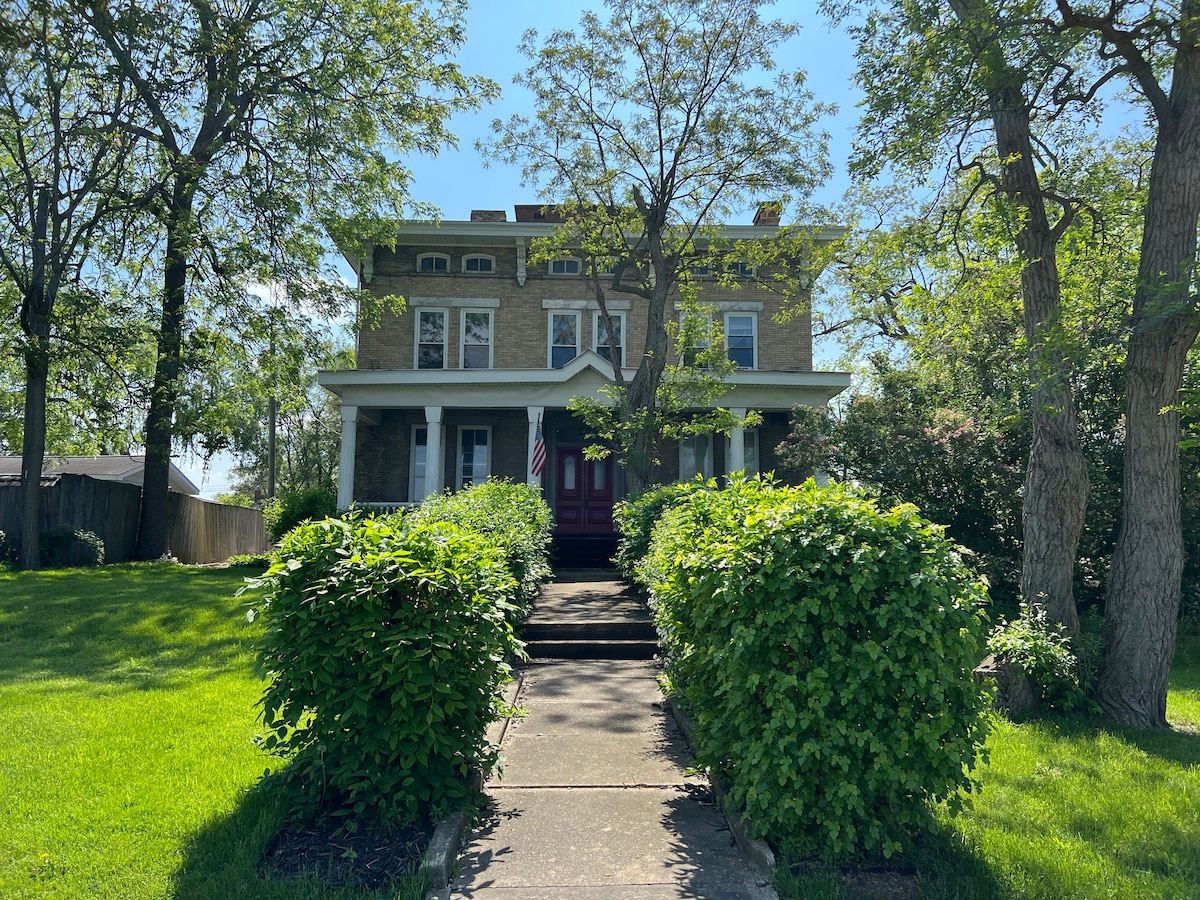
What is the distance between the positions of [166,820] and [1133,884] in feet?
15.2

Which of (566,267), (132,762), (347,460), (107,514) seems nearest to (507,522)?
(132,762)

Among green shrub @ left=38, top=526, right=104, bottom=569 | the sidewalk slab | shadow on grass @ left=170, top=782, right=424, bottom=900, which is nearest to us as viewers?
shadow on grass @ left=170, top=782, right=424, bottom=900

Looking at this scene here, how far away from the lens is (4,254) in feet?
52.2

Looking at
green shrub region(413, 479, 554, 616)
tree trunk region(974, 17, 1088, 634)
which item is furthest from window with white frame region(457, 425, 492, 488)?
tree trunk region(974, 17, 1088, 634)

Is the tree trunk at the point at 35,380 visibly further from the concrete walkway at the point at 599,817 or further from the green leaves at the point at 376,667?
the green leaves at the point at 376,667

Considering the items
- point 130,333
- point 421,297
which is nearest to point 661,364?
point 421,297

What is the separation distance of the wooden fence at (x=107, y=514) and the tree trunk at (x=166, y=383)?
41 centimetres

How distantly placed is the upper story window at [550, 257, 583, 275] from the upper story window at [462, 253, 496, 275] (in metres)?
1.58

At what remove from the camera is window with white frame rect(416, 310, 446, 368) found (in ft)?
68.5

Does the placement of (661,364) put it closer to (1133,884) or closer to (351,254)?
(351,254)

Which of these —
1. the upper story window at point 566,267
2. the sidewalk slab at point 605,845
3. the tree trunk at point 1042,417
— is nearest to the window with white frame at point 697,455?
the upper story window at point 566,267

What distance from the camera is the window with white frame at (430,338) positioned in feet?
68.5

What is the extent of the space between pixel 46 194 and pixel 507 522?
513 inches

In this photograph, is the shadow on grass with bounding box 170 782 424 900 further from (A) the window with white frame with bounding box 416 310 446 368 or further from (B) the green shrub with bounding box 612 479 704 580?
(A) the window with white frame with bounding box 416 310 446 368
